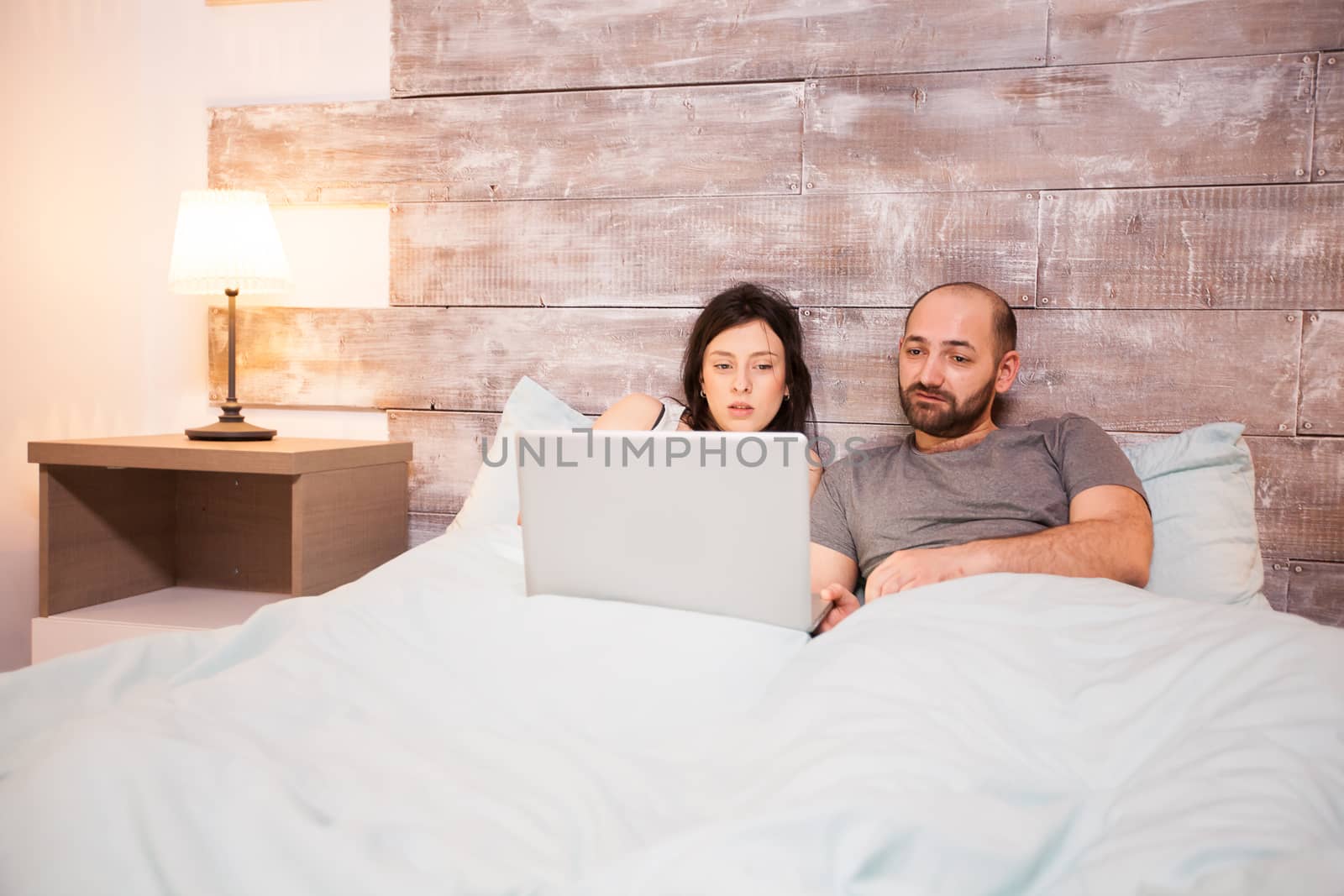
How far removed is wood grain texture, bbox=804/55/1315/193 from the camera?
1.84 m

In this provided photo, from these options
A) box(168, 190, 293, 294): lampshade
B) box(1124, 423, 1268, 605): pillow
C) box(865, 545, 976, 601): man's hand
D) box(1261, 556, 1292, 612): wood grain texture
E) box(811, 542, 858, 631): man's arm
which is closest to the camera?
box(865, 545, 976, 601): man's hand

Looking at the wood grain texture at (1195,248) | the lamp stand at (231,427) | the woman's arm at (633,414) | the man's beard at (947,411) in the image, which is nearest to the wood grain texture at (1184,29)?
the wood grain texture at (1195,248)

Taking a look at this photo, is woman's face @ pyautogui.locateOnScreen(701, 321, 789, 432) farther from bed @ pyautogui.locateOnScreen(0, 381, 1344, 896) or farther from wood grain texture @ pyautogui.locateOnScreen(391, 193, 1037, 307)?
bed @ pyautogui.locateOnScreen(0, 381, 1344, 896)

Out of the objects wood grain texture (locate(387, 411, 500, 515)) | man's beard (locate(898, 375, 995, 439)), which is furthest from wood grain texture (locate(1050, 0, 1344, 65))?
wood grain texture (locate(387, 411, 500, 515))

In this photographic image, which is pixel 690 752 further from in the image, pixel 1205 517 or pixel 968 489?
pixel 1205 517

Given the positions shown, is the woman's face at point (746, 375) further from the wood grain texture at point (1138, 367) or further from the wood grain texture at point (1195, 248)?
the wood grain texture at point (1195, 248)

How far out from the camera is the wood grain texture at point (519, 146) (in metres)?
2.08

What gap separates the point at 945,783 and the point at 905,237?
147 centimetres

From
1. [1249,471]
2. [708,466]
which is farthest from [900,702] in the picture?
[1249,471]

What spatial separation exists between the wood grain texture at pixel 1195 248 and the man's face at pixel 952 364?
0.29 m

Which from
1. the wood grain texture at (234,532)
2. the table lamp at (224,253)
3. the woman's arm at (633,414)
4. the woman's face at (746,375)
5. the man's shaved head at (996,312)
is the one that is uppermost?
the table lamp at (224,253)

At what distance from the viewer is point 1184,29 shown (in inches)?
73.4

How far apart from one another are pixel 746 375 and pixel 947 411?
1.36ft

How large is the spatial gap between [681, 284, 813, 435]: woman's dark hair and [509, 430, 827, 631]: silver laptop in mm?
787
